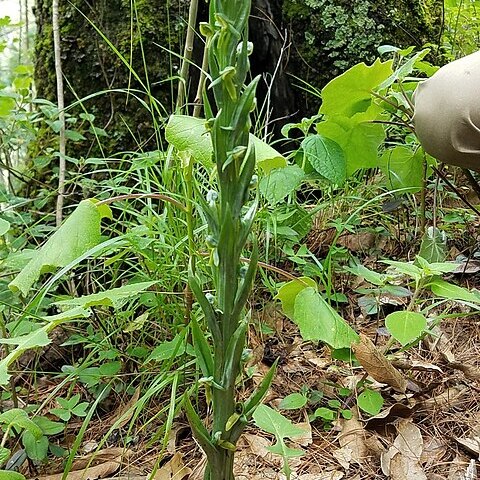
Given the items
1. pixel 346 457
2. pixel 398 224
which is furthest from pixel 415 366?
pixel 398 224

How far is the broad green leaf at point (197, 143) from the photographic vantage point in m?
0.84

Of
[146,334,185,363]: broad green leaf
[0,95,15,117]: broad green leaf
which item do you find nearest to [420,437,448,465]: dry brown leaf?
[146,334,185,363]: broad green leaf

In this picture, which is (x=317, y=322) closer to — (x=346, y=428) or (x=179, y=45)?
(x=346, y=428)

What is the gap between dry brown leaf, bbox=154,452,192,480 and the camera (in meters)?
0.93

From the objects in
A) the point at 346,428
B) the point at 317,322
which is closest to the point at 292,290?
the point at 317,322

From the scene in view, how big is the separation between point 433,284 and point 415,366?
21 centimetres

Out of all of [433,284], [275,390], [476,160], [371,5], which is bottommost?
[275,390]

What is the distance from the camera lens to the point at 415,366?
111cm

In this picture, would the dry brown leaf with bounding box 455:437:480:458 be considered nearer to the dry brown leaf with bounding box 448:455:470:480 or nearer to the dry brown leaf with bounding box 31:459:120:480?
the dry brown leaf with bounding box 448:455:470:480

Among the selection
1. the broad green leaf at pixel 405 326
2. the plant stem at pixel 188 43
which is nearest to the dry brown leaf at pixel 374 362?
the broad green leaf at pixel 405 326

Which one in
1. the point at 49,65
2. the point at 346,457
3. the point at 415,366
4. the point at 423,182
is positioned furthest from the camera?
the point at 49,65

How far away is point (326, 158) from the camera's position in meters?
1.26

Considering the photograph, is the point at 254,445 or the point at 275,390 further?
the point at 275,390

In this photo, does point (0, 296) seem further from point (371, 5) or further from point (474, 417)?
point (371, 5)
